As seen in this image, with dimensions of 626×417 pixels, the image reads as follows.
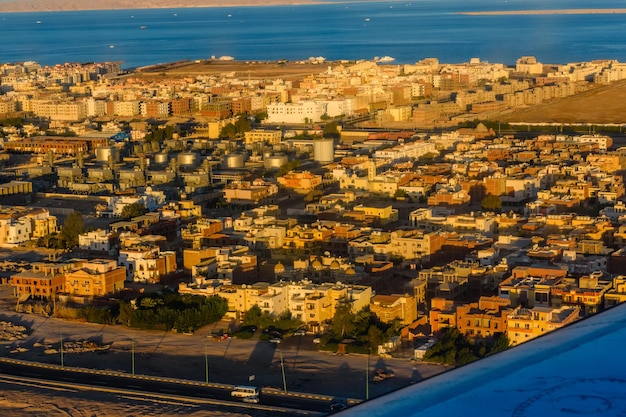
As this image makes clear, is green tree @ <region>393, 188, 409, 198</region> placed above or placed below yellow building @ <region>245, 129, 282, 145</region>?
below

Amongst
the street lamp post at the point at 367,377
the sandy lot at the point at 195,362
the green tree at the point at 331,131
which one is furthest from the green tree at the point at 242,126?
the street lamp post at the point at 367,377

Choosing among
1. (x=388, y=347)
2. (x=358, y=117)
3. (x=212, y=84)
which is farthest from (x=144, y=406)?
(x=212, y=84)

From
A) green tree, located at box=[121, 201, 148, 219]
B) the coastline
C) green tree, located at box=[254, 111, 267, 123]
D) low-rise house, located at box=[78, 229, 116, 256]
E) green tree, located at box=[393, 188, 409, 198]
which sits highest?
the coastline

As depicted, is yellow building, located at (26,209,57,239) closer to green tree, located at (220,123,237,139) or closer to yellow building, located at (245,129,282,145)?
yellow building, located at (245,129,282,145)

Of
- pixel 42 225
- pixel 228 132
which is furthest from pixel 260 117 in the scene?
pixel 42 225

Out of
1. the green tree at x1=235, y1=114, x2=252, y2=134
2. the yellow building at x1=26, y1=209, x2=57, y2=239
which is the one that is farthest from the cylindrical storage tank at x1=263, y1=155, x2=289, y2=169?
the yellow building at x1=26, y1=209, x2=57, y2=239

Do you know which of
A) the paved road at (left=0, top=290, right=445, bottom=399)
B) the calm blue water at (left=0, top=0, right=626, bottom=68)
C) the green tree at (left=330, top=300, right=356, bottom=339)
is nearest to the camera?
the paved road at (left=0, top=290, right=445, bottom=399)

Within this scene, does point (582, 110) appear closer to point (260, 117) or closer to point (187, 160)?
point (260, 117)
